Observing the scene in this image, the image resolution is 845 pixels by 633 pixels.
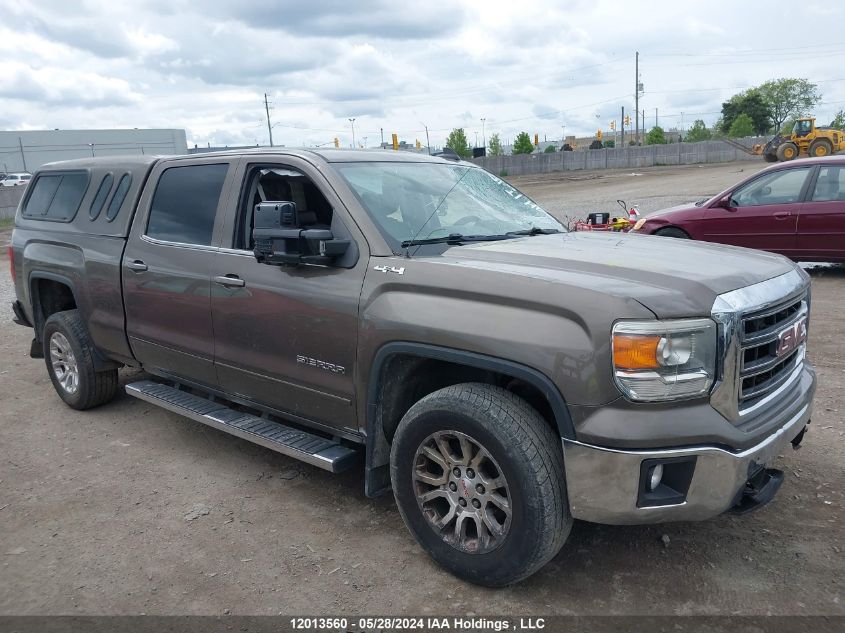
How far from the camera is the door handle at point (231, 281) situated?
4.04m

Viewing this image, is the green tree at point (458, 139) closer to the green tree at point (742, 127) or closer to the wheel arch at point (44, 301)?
the green tree at point (742, 127)

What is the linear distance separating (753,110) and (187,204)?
97565 mm

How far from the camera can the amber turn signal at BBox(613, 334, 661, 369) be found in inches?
105

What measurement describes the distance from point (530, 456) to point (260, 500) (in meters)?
1.94

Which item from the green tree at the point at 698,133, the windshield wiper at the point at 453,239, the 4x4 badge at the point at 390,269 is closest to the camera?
the 4x4 badge at the point at 390,269

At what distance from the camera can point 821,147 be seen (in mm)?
37344

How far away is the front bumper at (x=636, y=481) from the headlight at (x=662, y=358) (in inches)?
8.9

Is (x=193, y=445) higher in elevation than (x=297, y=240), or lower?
lower

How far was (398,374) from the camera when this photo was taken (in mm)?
3471

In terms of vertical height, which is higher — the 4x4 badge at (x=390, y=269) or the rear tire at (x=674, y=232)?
the 4x4 badge at (x=390, y=269)

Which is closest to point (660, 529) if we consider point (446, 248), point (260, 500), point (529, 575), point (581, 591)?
point (581, 591)

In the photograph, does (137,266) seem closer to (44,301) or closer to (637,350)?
(44,301)

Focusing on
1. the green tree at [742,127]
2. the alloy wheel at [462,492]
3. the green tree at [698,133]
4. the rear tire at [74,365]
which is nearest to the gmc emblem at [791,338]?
the alloy wheel at [462,492]

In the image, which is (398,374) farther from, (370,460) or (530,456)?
(530,456)
